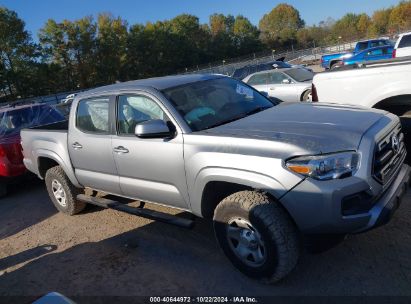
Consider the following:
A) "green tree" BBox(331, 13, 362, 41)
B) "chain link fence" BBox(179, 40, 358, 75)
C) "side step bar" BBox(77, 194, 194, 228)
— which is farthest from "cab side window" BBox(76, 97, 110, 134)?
"green tree" BBox(331, 13, 362, 41)

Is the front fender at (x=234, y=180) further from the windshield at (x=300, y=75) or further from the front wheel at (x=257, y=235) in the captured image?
the windshield at (x=300, y=75)

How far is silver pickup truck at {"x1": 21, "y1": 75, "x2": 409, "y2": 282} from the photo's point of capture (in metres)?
3.03

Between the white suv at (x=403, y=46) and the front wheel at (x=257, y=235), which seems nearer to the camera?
the front wheel at (x=257, y=235)

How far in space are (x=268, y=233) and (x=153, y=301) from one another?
1.20 m

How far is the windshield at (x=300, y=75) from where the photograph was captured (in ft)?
40.9

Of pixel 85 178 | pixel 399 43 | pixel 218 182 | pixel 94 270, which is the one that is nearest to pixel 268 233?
pixel 218 182

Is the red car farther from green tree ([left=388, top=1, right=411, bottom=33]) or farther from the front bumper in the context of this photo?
green tree ([left=388, top=1, right=411, bottom=33])

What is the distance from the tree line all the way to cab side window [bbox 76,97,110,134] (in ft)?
178

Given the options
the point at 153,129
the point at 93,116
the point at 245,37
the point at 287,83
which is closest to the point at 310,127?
the point at 153,129

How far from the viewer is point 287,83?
1252 cm

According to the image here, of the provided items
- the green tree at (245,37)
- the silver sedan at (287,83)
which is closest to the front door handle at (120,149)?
the silver sedan at (287,83)

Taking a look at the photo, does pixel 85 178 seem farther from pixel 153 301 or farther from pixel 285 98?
pixel 285 98

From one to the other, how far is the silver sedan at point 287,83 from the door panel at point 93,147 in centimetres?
801

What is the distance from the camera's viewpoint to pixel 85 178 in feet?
17.1
